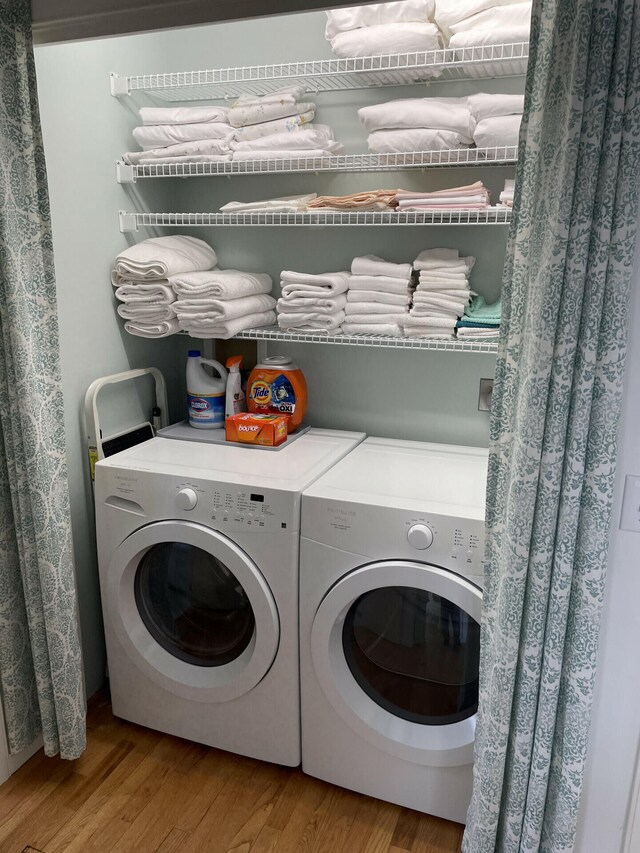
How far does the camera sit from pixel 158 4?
1.33 m

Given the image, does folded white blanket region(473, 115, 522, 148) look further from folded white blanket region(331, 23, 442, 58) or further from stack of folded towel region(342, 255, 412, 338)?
stack of folded towel region(342, 255, 412, 338)

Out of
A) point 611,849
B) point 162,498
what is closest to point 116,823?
point 162,498

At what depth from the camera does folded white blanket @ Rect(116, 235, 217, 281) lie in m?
2.05

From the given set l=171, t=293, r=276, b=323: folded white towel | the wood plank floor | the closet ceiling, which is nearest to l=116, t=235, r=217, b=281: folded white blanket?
l=171, t=293, r=276, b=323: folded white towel

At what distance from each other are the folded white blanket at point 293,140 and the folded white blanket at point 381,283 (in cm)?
40

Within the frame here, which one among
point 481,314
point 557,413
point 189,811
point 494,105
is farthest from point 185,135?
point 189,811

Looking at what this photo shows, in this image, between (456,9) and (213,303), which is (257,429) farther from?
(456,9)

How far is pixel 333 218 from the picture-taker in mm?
1966

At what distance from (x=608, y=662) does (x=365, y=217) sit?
1.30 metres

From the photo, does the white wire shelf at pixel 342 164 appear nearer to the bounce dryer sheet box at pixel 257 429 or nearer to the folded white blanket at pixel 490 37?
the folded white blanket at pixel 490 37

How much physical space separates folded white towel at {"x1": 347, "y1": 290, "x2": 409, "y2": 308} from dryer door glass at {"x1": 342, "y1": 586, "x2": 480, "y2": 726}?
2.73ft

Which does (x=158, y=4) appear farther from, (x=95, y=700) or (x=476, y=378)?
(x=95, y=700)

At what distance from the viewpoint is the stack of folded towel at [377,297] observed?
1984mm

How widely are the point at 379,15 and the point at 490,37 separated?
323 mm
